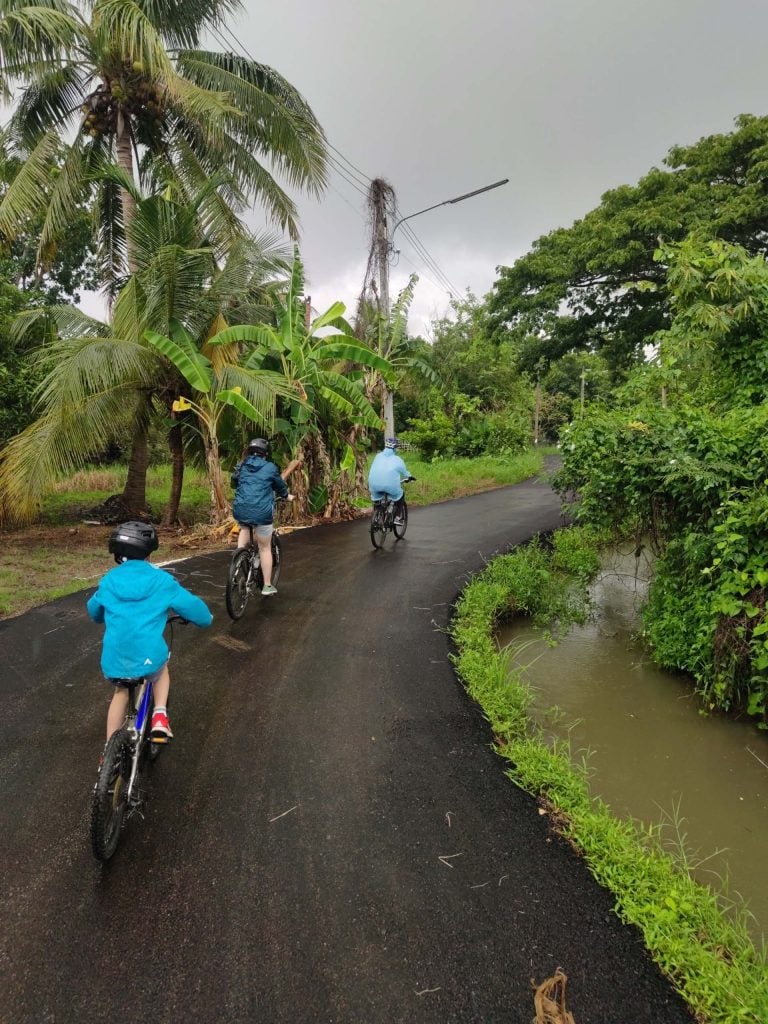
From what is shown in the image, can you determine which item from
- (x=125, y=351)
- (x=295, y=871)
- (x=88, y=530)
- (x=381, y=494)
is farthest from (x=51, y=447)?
(x=295, y=871)

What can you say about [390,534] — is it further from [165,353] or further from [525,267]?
[525,267]

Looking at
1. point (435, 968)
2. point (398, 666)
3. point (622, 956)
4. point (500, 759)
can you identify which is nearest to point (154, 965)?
point (435, 968)

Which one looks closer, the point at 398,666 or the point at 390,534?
the point at 398,666

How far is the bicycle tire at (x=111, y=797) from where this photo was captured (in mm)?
2295

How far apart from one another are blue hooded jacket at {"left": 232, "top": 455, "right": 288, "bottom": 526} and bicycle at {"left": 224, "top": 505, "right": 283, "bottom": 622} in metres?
0.19

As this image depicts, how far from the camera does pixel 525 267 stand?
16.8m

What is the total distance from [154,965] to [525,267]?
59.8 feet

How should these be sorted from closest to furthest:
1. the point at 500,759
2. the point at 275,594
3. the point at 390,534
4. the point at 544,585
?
1. the point at 500,759
2. the point at 275,594
3. the point at 544,585
4. the point at 390,534

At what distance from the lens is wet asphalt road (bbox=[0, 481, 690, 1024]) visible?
190 cm

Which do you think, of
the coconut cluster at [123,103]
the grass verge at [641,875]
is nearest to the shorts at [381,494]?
the grass verge at [641,875]

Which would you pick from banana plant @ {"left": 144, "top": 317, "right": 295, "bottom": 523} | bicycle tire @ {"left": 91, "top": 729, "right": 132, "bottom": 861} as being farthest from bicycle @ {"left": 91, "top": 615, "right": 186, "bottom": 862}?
banana plant @ {"left": 144, "top": 317, "right": 295, "bottom": 523}

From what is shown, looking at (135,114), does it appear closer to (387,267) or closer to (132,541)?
(387,267)

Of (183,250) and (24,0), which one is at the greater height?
(24,0)

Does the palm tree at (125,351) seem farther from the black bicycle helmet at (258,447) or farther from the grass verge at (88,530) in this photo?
the black bicycle helmet at (258,447)
